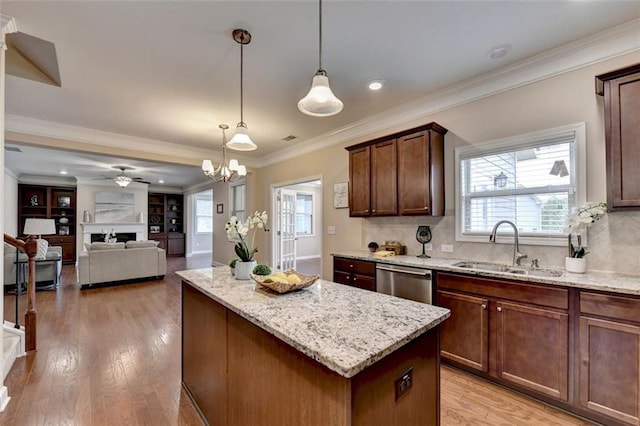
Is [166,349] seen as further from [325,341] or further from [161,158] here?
[161,158]

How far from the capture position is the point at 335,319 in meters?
1.26

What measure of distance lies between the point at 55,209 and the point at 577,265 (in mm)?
12297

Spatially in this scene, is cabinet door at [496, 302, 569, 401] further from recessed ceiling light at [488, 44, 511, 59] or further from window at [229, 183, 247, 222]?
window at [229, 183, 247, 222]

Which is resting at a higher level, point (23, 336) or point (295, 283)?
point (295, 283)

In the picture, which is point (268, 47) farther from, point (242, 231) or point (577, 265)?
point (577, 265)

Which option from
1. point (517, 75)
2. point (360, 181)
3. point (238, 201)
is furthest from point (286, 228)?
point (517, 75)

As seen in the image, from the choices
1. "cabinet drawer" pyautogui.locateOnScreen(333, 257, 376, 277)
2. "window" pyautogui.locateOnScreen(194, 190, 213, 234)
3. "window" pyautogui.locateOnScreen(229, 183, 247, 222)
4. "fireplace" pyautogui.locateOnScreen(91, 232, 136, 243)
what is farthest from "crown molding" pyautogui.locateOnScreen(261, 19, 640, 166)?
"window" pyautogui.locateOnScreen(194, 190, 213, 234)

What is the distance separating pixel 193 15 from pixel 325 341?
2.31 meters

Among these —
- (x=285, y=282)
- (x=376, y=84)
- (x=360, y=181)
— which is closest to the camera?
(x=285, y=282)

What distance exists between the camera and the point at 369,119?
3.99 meters

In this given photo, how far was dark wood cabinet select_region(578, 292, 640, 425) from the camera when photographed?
174 cm

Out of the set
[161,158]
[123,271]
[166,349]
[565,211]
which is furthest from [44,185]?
[565,211]

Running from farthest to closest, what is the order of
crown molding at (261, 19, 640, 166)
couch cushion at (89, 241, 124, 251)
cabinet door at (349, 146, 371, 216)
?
couch cushion at (89, 241, 124, 251) → cabinet door at (349, 146, 371, 216) → crown molding at (261, 19, 640, 166)

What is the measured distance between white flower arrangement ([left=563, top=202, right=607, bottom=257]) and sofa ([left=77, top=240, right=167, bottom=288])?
6850mm
